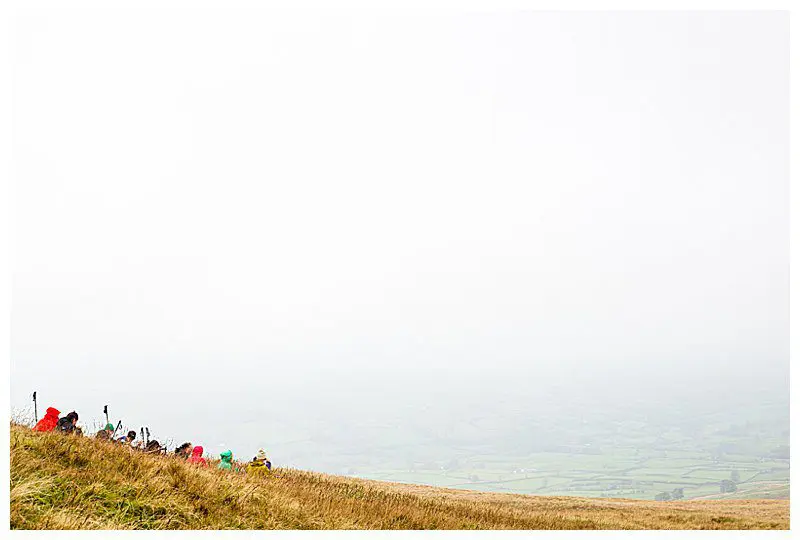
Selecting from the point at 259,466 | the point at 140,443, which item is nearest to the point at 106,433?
the point at 140,443

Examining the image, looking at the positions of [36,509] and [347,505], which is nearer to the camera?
[36,509]

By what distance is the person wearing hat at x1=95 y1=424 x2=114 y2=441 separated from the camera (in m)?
11.9

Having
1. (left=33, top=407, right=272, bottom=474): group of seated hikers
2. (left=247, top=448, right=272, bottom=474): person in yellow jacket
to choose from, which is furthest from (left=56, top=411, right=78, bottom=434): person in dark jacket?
(left=247, top=448, right=272, bottom=474): person in yellow jacket

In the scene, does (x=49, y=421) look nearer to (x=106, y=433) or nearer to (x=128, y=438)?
(x=106, y=433)

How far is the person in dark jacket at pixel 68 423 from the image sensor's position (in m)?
11.6

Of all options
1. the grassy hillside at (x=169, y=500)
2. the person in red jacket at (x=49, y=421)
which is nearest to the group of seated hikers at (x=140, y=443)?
the person in red jacket at (x=49, y=421)

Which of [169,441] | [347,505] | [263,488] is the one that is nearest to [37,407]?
[169,441]

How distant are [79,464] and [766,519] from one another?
60.0 ft

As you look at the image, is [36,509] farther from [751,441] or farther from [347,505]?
[751,441]

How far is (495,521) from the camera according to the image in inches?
540

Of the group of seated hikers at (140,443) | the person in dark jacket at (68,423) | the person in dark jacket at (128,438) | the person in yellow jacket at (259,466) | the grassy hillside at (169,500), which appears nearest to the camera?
the grassy hillside at (169,500)

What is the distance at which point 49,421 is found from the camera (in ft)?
39.2

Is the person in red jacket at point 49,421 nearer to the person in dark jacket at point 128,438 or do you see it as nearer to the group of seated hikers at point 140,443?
the group of seated hikers at point 140,443

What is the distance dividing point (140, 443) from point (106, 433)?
2.63 ft
